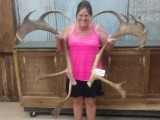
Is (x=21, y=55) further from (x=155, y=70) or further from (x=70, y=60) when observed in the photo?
(x=155, y=70)

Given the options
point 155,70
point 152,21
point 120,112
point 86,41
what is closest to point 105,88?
point 120,112

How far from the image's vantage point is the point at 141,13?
262cm

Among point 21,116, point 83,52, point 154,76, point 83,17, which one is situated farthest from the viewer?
point 21,116

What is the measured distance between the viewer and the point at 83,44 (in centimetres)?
195

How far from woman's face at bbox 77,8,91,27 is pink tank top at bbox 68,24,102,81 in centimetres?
12

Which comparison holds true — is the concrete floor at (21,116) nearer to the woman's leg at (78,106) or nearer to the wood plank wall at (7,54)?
the wood plank wall at (7,54)

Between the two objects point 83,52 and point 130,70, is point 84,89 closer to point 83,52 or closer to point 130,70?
point 83,52

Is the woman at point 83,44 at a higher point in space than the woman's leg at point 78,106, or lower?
higher

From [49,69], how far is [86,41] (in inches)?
29.0

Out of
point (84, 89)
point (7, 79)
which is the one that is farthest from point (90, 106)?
point (7, 79)

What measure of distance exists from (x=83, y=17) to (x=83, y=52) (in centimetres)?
32

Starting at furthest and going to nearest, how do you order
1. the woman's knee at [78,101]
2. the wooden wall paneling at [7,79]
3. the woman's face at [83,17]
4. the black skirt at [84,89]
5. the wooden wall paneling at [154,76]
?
the wooden wall paneling at [7,79]
the wooden wall paneling at [154,76]
the woman's knee at [78,101]
the black skirt at [84,89]
the woman's face at [83,17]

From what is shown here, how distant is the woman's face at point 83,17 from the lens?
185 centimetres

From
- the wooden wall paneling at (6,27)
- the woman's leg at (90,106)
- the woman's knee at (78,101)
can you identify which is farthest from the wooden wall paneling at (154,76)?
the wooden wall paneling at (6,27)
